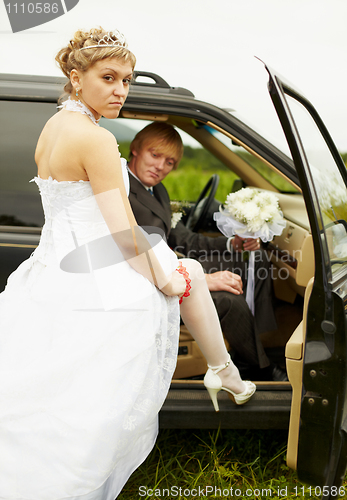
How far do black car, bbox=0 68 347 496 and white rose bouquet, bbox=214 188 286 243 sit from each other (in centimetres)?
17

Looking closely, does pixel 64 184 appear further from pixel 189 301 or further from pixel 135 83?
pixel 135 83

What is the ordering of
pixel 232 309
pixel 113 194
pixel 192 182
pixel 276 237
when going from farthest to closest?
pixel 192 182 < pixel 276 237 < pixel 232 309 < pixel 113 194

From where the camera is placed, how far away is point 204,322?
68.5 inches

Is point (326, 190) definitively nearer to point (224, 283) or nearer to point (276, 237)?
point (224, 283)

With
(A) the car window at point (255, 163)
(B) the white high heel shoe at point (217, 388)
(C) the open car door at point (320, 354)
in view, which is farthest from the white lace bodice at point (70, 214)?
(A) the car window at point (255, 163)

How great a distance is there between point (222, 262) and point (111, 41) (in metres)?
1.50

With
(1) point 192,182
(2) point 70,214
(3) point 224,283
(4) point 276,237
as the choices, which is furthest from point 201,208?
(1) point 192,182

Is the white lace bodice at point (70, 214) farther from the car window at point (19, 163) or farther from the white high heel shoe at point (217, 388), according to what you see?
the white high heel shoe at point (217, 388)

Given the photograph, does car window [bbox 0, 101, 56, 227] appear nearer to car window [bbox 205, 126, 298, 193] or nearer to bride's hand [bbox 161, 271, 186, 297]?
bride's hand [bbox 161, 271, 186, 297]

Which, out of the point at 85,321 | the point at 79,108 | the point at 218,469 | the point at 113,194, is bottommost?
the point at 218,469

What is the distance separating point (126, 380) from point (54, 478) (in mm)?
373

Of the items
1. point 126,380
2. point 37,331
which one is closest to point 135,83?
point 37,331

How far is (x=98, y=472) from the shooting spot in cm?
135

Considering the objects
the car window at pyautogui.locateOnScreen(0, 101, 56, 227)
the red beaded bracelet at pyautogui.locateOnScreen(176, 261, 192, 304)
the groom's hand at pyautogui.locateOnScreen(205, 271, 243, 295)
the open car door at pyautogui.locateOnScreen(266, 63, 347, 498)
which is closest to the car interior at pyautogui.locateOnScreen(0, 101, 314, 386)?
the car window at pyautogui.locateOnScreen(0, 101, 56, 227)
